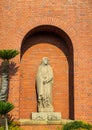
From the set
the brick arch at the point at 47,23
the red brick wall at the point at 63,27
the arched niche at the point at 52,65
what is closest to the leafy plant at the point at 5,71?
the red brick wall at the point at 63,27

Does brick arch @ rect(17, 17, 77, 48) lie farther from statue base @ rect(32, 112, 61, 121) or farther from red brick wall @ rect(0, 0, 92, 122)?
statue base @ rect(32, 112, 61, 121)

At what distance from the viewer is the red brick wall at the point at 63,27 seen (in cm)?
1287

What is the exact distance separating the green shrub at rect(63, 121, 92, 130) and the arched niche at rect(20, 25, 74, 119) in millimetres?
1344

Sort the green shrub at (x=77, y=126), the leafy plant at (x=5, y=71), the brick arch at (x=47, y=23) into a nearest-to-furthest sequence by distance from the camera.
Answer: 1. the green shrub at (x=77, y=126)
2. the leafy plant at (x=5, y=71)
3. the brick arch at (x=47, y=23)

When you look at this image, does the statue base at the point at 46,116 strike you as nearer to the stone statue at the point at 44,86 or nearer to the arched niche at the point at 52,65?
the stone statue at the point at 44,86

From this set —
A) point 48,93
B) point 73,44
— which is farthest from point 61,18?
point 48,93

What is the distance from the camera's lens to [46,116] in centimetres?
1256

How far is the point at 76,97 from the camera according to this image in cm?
1287

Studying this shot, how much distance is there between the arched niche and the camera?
13344 mm

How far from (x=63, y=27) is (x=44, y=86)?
2208 mm

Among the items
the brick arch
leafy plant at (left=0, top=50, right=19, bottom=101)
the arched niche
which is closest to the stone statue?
the arched niche

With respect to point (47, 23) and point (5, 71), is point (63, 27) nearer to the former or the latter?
point (47, 23)

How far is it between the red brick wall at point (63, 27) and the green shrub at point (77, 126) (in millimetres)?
971

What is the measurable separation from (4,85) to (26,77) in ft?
5.14
